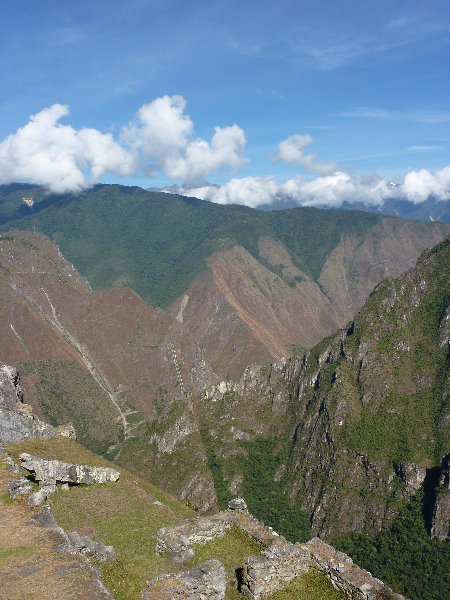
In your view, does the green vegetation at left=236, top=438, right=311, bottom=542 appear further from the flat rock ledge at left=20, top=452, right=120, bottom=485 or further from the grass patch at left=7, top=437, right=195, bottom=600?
the flat rock ledge at left=20, top=452, right=120, bottom=485

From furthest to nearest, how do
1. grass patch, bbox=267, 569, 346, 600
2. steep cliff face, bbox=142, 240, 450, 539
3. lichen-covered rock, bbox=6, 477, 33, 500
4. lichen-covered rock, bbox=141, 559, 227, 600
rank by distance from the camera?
steep cliff face, bbox=142, 240, 450, 539 < lichen-covered rock, bbox=6, 477, 33, 500 < grass patch, bbox=267, 569, 346, 600 < lichen-covered rock, bbox=141, 559, 227, 600

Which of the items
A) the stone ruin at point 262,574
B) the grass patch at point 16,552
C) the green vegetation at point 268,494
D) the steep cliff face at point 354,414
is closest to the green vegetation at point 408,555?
the steep cliff face at point 354,414

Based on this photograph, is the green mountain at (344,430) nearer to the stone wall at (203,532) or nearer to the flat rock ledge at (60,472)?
the stone wall at (203,532)

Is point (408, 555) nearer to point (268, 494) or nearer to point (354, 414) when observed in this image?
point (354, 414)

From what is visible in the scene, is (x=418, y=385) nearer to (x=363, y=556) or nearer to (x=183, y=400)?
(x=363, y=556)

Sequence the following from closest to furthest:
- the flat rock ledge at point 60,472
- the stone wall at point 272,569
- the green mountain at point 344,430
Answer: the stone wall at point 272,569
the flat rock ledge at point 60,472
the green mountain at point 344,430

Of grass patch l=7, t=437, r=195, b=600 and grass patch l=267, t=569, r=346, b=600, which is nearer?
grass patch l=267, t=569, r=346, b=600

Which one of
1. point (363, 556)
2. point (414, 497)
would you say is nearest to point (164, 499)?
point (363, 556)

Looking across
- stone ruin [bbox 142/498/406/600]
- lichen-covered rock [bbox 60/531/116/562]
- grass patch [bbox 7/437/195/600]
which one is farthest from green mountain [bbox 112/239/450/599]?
lichen-covered rock [bbox 60/531/116/562]
